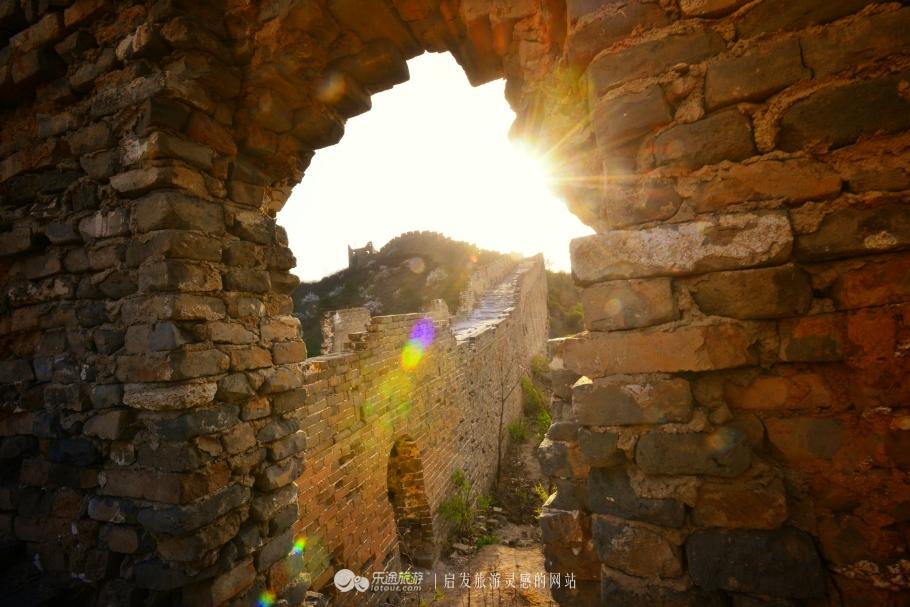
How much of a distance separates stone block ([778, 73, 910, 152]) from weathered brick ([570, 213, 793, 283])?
26 centimetres

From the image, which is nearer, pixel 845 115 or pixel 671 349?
pixel 845 115

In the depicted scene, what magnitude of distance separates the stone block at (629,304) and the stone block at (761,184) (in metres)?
0.30

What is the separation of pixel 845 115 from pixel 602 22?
0.82 metres

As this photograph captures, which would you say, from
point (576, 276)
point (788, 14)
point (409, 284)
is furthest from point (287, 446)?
point (409, 284)

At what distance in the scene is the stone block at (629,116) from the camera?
56.7 inches

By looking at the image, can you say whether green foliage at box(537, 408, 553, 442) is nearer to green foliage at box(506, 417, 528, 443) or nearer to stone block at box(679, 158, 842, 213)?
green foliage at box(506, 417, 528, 443)

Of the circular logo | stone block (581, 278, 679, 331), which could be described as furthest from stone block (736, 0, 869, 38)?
the circular logo

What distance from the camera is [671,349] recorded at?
4.59 feet

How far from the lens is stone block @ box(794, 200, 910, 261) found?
119cm

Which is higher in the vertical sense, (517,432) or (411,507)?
(411,507)

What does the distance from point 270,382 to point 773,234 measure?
2.36 m

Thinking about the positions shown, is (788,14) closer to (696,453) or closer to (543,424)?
(696,453)

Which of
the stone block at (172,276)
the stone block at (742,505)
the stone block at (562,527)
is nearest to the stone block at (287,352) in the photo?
the stone block at (172,276)

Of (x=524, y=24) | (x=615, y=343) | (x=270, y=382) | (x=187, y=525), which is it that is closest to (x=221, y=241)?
(x=270, y=382)
